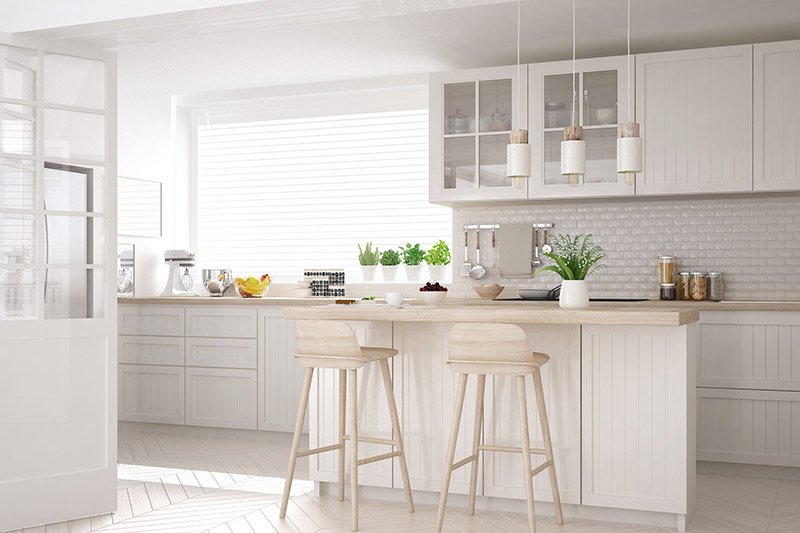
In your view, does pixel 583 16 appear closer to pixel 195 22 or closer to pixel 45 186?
pixel 195 22

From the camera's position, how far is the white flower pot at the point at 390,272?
5.92 m

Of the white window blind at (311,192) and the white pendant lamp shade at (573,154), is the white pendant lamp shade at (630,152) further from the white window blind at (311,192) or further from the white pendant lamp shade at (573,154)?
the white window blind at (311,192)

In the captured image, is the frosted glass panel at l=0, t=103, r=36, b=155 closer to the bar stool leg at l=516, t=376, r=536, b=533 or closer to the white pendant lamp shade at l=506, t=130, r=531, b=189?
the white pendant lamp shade at l=506, t=130, r=531, b=189

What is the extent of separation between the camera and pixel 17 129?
365cm

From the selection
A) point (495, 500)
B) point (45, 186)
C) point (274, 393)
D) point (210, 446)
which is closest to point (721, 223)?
point (495, 500)

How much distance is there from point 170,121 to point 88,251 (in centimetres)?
294

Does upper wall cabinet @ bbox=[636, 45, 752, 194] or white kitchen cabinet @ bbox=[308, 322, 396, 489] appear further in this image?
upper wall cabinet @ bbox=[636, 45, 752, 194]

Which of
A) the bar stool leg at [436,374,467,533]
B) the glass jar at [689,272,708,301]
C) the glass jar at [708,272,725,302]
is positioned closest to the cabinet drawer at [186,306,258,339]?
the bar stool leg at [436,374,467,533]

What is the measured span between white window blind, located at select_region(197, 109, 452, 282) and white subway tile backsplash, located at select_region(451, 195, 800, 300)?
77cm

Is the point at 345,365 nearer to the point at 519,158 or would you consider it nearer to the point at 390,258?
the point at 519,158

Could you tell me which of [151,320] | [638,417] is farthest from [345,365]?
[151,320]

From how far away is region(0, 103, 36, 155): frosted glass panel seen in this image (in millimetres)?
3617

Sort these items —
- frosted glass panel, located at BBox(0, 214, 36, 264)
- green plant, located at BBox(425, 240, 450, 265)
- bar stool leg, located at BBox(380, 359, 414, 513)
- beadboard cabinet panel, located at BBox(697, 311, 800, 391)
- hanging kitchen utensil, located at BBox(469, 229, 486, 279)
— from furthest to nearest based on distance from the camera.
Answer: green plant, located at BBox(425, 240, 450, 265)
hanging kitchen utensil, located at BBox(469, 229, 486, 279)
beadboard cabinet panel, located at BBox(697, 311, 800, 391)
bar stool leg, located at BBox(380, 359, 414, 513)
frosted glass panel, located at BBox(0, 214, 36, 264)

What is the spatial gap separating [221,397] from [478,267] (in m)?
2.02
